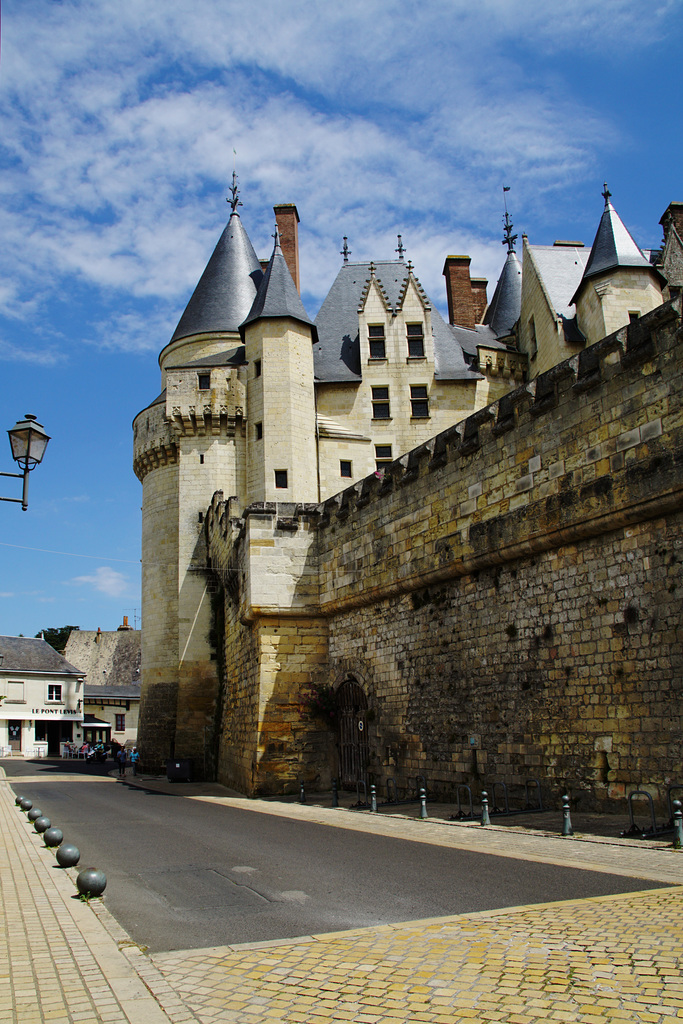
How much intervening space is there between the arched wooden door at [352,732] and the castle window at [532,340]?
15861 mm

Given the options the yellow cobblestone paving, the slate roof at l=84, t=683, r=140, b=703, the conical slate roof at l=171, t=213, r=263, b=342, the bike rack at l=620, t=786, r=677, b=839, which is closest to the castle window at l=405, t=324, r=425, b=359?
the conical slate roof at l=171, t=213, r=263, b=342

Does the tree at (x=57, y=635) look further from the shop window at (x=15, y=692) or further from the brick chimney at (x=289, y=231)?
the brick chimney at (x=289, y=231)

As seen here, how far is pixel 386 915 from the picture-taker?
5574mm

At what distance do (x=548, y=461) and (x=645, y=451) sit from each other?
69.9 inches

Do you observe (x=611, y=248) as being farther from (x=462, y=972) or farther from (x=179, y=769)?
(x=462, y=972)

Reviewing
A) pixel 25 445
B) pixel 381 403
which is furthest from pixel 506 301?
pixel 25 445

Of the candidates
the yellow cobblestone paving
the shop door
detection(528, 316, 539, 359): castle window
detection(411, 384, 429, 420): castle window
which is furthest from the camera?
the shop door

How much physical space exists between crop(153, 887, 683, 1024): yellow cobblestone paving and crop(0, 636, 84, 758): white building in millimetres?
42840

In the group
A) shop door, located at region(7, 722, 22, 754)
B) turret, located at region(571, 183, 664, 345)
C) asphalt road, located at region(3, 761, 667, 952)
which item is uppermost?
turret, located at region(571, 183, 664, 345)

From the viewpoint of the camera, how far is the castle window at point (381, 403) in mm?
26812

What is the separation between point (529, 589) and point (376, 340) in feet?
57.3

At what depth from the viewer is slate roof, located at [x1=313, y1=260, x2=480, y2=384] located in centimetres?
2730

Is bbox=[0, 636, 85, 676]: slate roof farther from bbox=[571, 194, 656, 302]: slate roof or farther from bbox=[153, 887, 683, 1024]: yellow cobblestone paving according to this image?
bbox=[153, 887, 683, 1024]: yellow cobblestone paving

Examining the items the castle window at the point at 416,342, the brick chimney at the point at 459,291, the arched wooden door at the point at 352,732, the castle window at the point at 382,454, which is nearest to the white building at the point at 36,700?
the castle window at the point at 382,454
